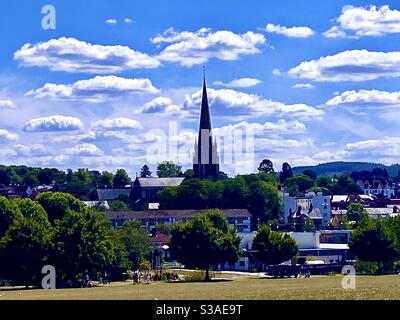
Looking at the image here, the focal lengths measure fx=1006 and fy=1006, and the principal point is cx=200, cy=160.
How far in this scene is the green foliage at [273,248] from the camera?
274ft

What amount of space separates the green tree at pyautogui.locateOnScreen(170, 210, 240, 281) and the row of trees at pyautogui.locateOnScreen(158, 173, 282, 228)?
3476 inches

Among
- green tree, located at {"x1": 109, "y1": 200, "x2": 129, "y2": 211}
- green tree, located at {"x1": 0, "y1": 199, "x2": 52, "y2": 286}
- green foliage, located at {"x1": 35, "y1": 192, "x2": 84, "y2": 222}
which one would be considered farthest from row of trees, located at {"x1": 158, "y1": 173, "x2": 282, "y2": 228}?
green tree, located at {"x1": 0, "y1": 199, "x2": 52, "y2": 286}

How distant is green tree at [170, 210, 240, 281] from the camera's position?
79.9 m

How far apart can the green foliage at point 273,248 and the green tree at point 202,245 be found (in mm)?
2542

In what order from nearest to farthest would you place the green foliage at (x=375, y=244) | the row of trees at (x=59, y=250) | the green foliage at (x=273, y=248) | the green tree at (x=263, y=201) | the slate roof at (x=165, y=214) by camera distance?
1. the row of trees at (x=59, y=250)
2. the green foliage at (x=375, y=244)
3. the green foliage at (x=273, y=248)
4. the slate roof at (x=165, y=214)
5. the green tree at (x=263, y=201)

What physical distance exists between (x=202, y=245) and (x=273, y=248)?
278 inches

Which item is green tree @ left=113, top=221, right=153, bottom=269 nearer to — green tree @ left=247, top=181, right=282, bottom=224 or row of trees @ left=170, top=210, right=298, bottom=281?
row of trees @ left=170, top=210, right=298, bottom=281

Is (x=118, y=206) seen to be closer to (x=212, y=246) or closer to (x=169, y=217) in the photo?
(x=169, y=217)

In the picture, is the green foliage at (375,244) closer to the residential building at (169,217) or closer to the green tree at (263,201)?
the residential building at (169,217)

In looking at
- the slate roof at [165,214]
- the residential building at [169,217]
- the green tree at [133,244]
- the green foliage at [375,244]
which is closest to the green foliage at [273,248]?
the green foliage at [375,244]
